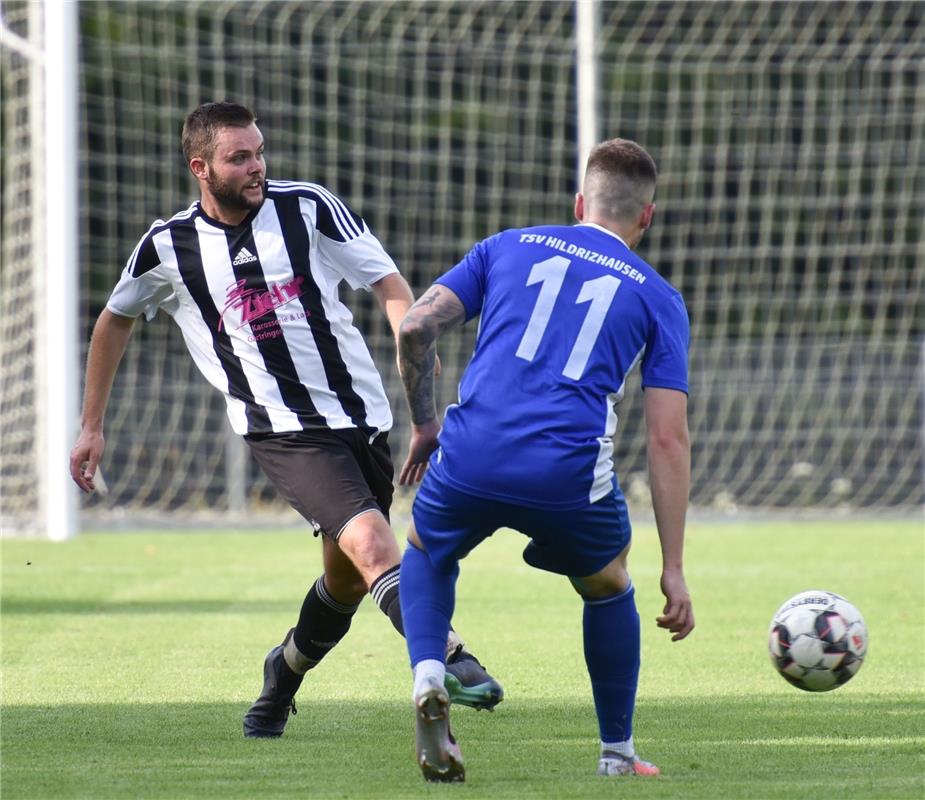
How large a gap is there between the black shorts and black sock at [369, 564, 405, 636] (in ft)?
0.72

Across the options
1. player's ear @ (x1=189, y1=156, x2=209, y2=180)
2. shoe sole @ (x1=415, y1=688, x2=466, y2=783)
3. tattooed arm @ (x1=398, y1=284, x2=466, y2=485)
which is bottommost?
shoe sole @ (x1=415, y1=688, x2=466, y2=783)

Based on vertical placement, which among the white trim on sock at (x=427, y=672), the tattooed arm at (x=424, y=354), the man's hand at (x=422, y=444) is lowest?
the white trim on sock at (x=427, y=672)

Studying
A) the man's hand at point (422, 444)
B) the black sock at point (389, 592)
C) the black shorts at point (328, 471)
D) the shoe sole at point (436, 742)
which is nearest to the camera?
the shoe sole at point (436, 742)

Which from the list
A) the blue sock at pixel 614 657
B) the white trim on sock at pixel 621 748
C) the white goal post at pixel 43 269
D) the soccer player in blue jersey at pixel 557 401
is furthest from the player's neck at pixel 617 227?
the white goal post at pixel 43 269

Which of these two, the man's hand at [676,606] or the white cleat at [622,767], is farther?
the white cleat at [622,767]

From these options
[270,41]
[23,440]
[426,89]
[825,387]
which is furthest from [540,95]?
[23,440]

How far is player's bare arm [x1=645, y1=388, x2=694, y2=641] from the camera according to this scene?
13.5 ft

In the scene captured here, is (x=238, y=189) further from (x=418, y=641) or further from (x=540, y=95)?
(x=540, y=95)

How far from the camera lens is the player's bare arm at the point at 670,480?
4.11 metres

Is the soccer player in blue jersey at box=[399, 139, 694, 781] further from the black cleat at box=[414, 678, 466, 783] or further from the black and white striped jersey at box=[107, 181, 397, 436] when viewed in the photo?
the black and white striped jersey at box=[107, 181, 397, 436]

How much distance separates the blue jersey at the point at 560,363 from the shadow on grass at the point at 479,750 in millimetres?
782

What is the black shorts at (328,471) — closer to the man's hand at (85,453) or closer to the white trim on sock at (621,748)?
the man's hand at (85,453)

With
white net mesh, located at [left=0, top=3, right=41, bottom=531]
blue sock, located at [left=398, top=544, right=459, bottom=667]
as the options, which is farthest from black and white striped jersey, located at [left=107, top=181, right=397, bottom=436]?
white net mesh, located at [left=0, top=3, right=41, bottom=531]

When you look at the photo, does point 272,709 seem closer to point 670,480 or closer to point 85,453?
point 85,453
